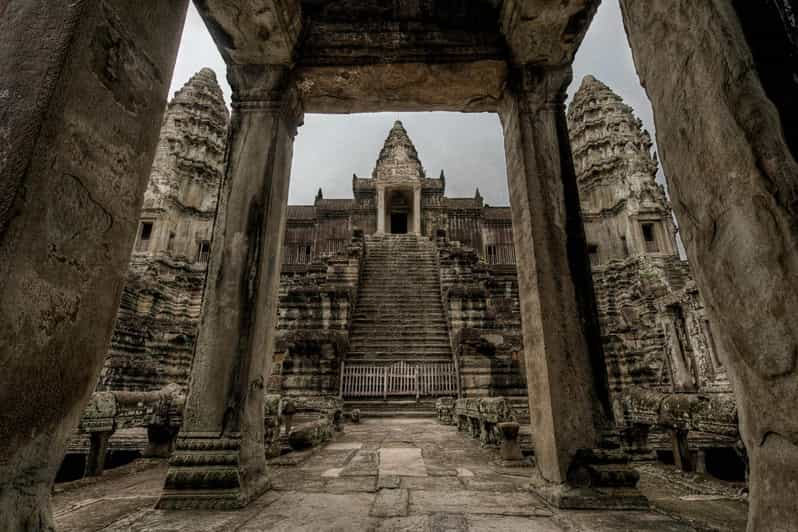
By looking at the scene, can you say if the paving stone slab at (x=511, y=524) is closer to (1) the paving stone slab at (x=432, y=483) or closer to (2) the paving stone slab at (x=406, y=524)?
(2) the paving stone slab at (x=406, y=524)

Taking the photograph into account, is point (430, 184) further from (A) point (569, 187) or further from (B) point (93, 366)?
(B) point (93, 366)

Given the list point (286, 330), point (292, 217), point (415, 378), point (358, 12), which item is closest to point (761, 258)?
point (358, 12)

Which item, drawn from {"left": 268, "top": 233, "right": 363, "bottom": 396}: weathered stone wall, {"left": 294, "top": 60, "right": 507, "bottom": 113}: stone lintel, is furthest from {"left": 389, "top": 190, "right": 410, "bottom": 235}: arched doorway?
{"left": 294, "top": 60, "right": 507, "bottom": 113}: stone lintel

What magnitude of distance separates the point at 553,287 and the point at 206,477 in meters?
2.40

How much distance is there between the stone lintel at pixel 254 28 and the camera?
8.61 feet

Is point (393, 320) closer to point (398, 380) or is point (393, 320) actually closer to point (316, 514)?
point (398, 380)

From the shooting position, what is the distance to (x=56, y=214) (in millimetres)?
1167

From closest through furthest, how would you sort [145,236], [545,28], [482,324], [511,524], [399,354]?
[511,524] < [545,28] < [399,354] < [482,324] < [145,236]

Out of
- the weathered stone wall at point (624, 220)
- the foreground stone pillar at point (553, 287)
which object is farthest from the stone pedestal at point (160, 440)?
the weathered stone wall at point (624, 220)

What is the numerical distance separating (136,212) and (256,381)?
1441mm

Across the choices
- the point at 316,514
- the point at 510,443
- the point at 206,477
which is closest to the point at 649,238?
the point at 510,443

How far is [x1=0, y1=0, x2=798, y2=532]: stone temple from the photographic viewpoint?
103 centimetres

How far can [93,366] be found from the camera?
4.43ft

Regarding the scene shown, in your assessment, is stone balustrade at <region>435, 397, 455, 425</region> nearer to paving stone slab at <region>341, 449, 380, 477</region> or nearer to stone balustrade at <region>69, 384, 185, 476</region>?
paving stone slab at <region>341, 449, 380, 477</region>
